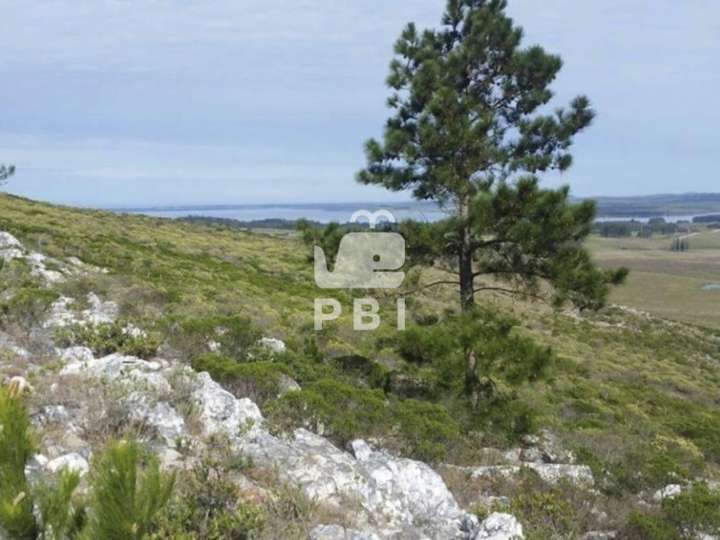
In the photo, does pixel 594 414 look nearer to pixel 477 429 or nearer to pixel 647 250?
pixel 477 429

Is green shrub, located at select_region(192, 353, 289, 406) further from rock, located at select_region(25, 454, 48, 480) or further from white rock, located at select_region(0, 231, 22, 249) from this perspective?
white rock, located at select_region(0, 231, 22, 249)

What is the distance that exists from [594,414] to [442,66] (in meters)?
8.09

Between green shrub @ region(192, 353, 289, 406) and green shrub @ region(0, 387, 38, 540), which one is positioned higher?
green shrub @ region(0, 387, 38, 540)

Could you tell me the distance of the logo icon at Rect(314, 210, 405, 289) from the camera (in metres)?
10.9

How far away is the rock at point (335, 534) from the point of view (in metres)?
4.54

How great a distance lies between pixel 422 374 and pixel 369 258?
2.60 meters

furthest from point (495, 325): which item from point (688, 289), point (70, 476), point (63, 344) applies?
point (688, 289)

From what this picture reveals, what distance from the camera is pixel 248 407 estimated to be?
6707 mm

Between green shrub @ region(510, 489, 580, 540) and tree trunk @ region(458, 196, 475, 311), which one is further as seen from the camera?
tree trunk @ region(458, 196, 475, 311)

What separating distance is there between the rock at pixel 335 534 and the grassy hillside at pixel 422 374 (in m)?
2.22

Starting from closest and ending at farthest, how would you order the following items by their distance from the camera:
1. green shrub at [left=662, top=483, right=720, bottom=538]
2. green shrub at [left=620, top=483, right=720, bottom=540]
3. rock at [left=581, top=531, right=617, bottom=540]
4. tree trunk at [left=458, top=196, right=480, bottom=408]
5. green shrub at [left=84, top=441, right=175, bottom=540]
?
green shrub at [left=84, top=441, right=175, bottom=540] < green shrub at [left=620, top=483, right=720, bottom=540] < rock at [left=581, top=531, right=617, bottom=540] < green shrub at [left=662, top=483, right=720, bottom=538] < tree trunk at [left=458, top=196, right=480, bottom=408]

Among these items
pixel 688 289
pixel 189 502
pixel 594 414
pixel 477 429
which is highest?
pixel 189 502

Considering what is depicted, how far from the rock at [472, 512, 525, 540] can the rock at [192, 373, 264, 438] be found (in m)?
2.45

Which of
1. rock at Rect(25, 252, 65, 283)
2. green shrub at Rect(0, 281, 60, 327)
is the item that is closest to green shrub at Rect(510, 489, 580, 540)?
green shrub at Rect(0, 281, 60, 327)
